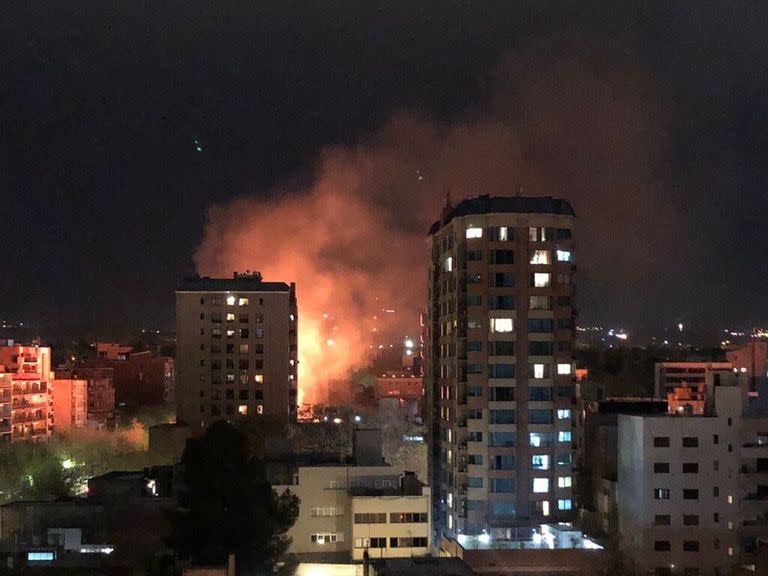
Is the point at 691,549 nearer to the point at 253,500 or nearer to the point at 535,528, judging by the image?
the point at 535,528

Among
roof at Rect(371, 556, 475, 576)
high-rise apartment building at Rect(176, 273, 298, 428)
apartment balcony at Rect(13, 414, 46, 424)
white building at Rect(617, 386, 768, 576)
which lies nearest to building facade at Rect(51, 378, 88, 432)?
apartment balcony at Rect(13, 414, 46, 424)

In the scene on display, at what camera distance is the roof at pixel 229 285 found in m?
30.7

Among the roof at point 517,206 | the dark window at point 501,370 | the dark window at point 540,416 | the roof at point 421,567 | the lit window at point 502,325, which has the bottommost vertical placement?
the roof at point 421,567

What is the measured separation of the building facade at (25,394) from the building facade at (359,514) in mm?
14749

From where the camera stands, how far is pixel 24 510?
1477 centimetres

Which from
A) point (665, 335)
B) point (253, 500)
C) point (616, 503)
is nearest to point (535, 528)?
point (616, 503)

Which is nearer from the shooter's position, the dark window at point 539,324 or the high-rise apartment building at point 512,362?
the high-rise apartment building at point 512,362

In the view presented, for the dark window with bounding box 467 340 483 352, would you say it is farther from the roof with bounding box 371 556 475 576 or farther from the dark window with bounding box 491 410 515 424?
the roof with bounding box 371 556 475 576

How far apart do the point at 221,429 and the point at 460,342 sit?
28.2ft

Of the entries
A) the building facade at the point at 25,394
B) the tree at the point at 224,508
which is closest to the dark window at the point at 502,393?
the tree at the point at 224,508

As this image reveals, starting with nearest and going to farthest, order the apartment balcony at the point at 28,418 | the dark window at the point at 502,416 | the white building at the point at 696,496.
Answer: the white building at the point at 696,496, the dark window at the point at 502,416, the apartment balcony at the point at 28,418

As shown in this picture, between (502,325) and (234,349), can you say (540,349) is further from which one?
(234,349)

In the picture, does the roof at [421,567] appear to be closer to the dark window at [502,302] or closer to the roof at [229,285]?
the dark window at [502,302]

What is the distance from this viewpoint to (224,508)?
40.1 ft
